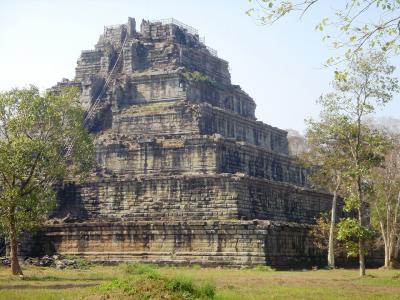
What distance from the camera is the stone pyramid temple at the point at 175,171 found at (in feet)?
104

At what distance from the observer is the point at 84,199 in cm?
3688

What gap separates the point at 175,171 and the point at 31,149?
12.1 metres

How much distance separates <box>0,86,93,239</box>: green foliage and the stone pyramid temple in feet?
21.2

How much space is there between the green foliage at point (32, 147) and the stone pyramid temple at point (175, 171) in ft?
21.2

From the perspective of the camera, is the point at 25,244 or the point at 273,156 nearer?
the point at 25,244

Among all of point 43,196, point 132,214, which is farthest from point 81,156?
point 132,214

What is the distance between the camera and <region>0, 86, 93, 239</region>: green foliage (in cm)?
2522

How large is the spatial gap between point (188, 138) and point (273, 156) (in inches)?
280

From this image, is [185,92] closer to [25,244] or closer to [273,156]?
[273,156]

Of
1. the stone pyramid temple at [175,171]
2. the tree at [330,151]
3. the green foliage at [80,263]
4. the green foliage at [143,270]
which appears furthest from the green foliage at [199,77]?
the green foliage at [143,270]

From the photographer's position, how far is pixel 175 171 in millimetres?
36375

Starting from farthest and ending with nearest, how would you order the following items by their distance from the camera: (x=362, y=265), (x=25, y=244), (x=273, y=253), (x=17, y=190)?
(x=25, y=244) < (x=273, y=253) < (x=362, y=265) < (x=17, y=190)

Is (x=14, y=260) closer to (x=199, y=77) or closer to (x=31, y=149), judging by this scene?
(x=31, y=149)

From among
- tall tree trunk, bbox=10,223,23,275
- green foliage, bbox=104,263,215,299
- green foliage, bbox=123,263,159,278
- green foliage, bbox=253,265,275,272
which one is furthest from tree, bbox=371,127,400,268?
green foliage, bbox=104,263,215,299
